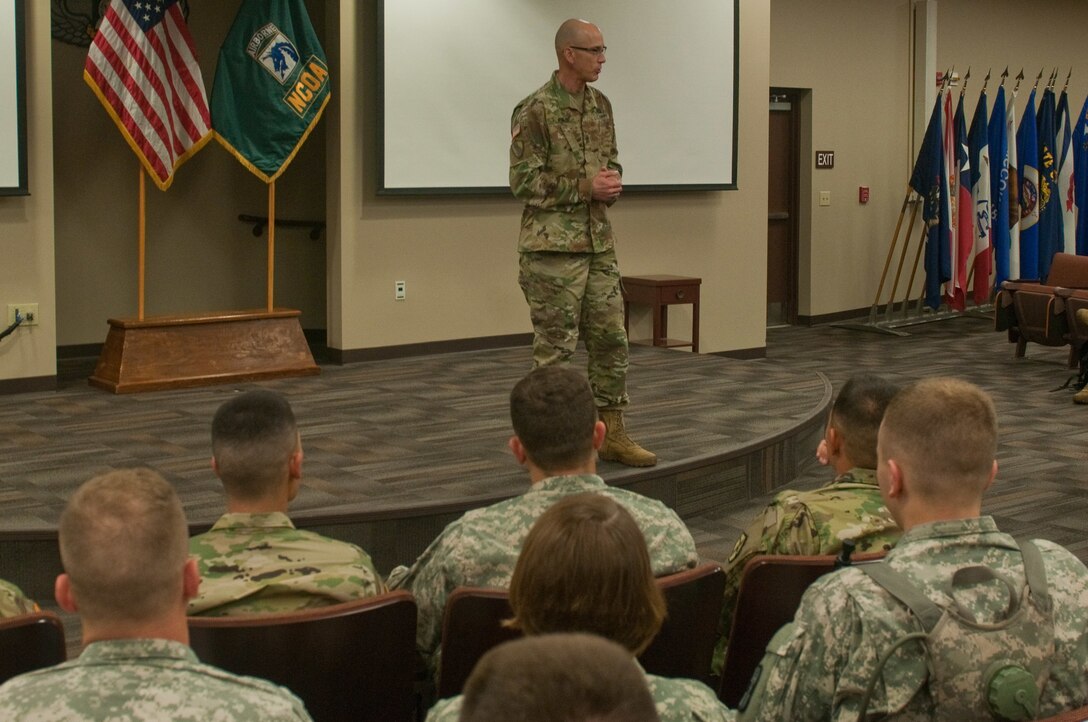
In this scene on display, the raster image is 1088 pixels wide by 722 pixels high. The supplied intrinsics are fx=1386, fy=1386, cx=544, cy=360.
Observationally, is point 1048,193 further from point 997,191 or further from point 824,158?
point 824,158

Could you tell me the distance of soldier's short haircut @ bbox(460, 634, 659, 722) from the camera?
856mm

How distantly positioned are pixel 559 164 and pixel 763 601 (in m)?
2.44

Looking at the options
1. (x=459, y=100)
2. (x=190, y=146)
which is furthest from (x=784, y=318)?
(x=190, y=146)

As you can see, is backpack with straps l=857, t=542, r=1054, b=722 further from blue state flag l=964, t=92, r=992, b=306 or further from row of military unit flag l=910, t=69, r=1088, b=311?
blue state flag l=964, t=92, r=992, b=306

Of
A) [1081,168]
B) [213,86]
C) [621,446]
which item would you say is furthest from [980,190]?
[621,446]

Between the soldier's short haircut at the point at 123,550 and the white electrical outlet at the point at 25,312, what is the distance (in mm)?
4989

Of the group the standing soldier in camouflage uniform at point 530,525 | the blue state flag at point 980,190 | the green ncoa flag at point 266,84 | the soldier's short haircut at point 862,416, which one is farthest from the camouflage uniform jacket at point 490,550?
the blue state flag at point 980,190

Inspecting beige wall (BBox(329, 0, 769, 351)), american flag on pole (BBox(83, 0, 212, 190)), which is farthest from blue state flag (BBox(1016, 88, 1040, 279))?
american flag on pole (BBox(83, 0, 212, 190))

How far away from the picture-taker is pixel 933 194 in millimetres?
10664

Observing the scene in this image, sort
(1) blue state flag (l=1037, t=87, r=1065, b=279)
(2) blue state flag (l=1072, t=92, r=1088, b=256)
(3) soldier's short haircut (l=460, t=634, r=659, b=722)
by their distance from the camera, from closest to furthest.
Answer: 1. (3) soldier's short haircut (l=460, t=634, r=659, b=722)
2. (1) blue state flag (l=1037, t=87, r=1065, b=279)
3. (2) blue state flag (l=1072, t=92, r=1088, b=256)

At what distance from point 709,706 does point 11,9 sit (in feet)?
18.0

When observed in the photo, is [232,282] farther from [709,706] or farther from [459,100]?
[709,706]

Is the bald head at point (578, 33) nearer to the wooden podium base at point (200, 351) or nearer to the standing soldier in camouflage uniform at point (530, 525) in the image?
the standing soldier in camouflage uniform at point (530, 525)

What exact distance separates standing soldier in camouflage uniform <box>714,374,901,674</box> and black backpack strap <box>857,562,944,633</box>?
73cm
